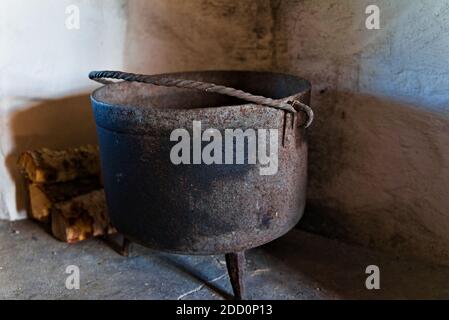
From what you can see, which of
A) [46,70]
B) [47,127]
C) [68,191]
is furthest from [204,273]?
[46,70]

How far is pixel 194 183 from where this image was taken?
1.29 meters

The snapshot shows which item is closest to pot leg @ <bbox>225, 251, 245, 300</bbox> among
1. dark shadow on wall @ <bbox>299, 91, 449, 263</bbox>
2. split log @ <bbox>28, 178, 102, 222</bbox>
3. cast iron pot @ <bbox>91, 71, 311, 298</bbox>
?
cast iron pot @ <bbox>91, 71, 311, 298</bbox>

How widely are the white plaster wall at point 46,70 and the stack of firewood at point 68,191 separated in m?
0.08

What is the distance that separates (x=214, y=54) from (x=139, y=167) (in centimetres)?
92

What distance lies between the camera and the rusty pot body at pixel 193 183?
1247 millimetres

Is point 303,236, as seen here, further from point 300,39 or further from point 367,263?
point 300,39

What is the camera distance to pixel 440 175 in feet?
5.07

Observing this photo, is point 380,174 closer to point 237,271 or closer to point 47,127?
point 237,271

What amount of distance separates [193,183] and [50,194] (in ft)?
2.87

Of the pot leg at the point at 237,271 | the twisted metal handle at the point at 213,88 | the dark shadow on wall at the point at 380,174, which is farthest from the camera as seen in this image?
the dark shadow on wall at the point at 380,174

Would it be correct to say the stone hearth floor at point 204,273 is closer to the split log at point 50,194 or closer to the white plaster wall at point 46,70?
the split log at point 50,194

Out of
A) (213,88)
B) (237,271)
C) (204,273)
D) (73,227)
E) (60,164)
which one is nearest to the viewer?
(213,88)

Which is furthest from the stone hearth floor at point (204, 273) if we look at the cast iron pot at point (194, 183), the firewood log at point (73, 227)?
the cast iron pot at point (194, 183)
